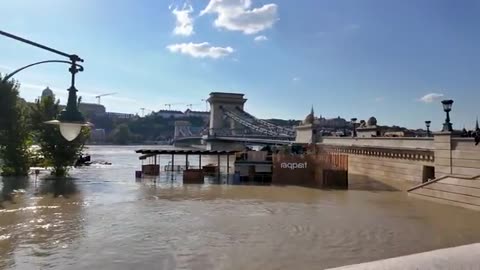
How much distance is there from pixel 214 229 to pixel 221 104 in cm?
11583

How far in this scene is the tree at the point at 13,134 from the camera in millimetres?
36531

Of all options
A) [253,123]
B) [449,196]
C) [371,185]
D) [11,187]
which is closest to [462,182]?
[449,196]

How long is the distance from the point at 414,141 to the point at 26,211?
97.3 ft

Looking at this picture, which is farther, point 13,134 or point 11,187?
point 13,134

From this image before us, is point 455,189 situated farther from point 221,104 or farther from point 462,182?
point 221,104

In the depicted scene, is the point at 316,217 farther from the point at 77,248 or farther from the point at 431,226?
the point at 77,248

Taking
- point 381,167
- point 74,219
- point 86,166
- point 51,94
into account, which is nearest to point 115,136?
point 86,166

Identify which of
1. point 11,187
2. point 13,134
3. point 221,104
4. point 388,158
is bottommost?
point 11,187

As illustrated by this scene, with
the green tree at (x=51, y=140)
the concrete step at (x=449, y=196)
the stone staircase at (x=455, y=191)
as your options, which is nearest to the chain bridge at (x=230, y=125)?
the green tree at (x=51, y=140)

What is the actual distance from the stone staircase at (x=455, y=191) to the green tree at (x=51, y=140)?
32.1m

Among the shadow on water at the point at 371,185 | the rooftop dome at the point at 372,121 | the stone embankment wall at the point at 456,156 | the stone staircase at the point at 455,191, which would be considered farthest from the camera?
the rooftop dome at the point at 372,121

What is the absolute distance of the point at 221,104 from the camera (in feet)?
441

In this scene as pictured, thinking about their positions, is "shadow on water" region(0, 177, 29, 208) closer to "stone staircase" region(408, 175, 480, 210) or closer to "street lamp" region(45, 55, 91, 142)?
"street lamp" region(45, 55, 91, 142)

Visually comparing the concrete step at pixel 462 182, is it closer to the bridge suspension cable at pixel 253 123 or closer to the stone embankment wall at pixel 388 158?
the stone embankment wall at pixel 388 158
